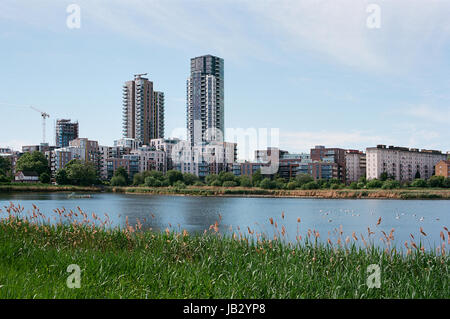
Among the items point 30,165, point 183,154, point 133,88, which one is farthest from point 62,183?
point 133,88

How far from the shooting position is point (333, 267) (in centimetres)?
947

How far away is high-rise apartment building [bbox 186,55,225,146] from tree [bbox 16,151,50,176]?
63.4 meters

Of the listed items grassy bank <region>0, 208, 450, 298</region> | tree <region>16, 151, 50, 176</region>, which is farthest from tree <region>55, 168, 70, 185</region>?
grassy bank <region>0, 208, 450, 298</region>

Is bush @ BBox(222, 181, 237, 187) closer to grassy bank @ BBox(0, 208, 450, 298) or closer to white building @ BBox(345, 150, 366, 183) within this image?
white building @ BBox(345, 150, 366, 183)

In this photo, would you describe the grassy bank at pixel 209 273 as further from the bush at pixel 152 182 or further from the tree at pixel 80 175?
the tree at pixel 80 175

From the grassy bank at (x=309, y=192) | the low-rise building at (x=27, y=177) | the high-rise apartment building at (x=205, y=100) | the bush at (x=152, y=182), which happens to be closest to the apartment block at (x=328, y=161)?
the high-rise apartment building at (x=205, y=100)

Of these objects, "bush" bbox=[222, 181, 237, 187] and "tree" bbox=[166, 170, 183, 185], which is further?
"tree" bbox=[166, 170, 183, 185]

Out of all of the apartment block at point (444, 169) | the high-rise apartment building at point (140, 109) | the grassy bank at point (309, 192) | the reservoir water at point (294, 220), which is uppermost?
the high-rise apartment building at point (140, 109)

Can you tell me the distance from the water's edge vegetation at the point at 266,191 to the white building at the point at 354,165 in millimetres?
64289

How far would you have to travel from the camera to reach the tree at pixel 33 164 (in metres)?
114

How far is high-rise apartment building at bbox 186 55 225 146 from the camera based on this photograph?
170625 mm

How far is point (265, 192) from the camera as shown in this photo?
8250 centimetres
